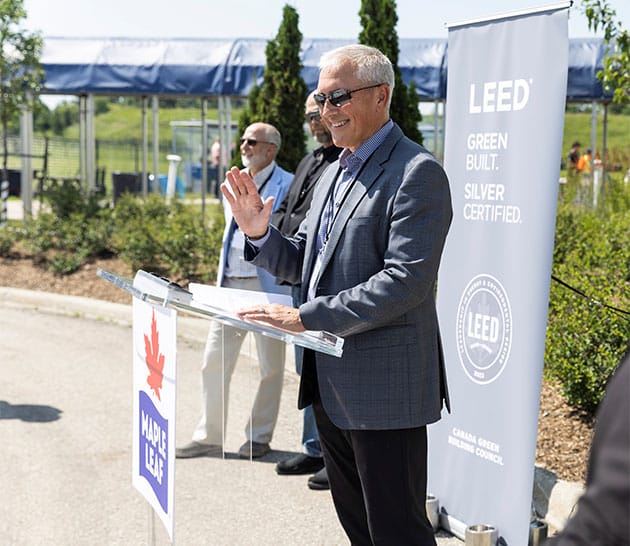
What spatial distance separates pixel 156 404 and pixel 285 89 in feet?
28.4

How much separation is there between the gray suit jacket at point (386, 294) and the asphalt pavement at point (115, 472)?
0.44 meters

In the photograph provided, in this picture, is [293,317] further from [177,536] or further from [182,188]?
[182,188]

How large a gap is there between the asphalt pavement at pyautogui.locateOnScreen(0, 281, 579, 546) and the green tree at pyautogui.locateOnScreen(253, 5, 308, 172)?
3374 mm

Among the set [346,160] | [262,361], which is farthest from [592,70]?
[346,160]

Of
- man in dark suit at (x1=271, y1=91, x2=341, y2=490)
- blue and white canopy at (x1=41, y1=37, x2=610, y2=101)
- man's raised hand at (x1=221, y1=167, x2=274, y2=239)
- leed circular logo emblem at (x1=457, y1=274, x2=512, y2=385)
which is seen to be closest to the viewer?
man's raised hand at (x1=221, y1=167, x2=274, y2=239)

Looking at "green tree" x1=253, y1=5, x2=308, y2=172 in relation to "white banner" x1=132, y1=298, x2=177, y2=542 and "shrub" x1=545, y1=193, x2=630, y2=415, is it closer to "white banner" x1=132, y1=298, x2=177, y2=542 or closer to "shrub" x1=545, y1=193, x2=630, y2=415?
"shrub" x1=545, y1=193, x2=630, y2=415

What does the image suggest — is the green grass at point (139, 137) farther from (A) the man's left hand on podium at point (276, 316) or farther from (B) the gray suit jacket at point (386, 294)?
(A) the man's left hand on podium at point (276, 316)

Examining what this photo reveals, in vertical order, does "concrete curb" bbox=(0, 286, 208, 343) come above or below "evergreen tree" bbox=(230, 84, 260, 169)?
below

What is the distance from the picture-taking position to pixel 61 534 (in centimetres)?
520

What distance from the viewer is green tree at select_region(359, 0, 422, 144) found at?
10898 millimetres

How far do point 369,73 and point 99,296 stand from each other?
892 cm

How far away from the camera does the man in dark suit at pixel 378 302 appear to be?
3318mm

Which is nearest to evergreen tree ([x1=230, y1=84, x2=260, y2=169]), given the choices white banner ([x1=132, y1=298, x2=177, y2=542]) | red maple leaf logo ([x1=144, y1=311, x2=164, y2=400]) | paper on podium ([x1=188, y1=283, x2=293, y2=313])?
white banner ([x1=132, y1=298, x2=177, y2=542])

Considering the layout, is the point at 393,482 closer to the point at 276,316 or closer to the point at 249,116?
the point at 276,316
